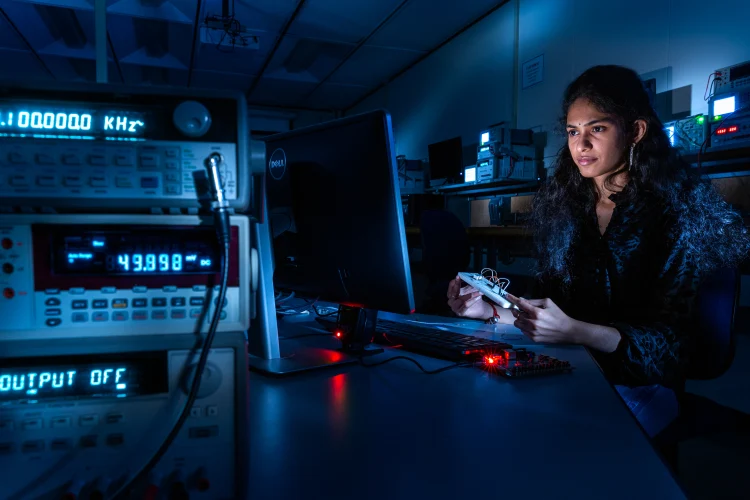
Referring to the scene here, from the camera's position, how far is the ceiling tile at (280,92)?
21.5 ft

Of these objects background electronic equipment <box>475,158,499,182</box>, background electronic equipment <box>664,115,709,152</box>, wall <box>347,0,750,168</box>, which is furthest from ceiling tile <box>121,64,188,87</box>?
background electronic equipment <box>664,115,709,152</box>

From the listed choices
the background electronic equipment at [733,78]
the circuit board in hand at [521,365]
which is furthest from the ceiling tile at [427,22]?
the circuit board in hand at [521,365]

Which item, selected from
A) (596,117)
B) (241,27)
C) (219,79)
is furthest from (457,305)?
(219,79)

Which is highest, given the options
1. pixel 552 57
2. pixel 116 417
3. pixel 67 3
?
pixel 67 3

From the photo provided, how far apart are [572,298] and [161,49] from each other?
540 cm

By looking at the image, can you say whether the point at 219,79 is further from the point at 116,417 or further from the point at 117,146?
the point at 116,417

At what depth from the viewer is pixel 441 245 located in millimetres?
3252

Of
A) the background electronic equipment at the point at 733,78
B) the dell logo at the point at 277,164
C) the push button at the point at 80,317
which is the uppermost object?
the background electronic equipment at the point at 733,78

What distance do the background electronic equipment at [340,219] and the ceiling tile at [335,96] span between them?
608 centimetres

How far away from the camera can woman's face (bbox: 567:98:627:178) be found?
1.44 metres

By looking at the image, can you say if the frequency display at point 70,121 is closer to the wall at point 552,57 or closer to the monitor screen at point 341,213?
the monitor screen at point 341,213

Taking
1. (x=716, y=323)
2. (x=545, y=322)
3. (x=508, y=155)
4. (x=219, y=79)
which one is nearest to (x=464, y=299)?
(x=545, y=322)

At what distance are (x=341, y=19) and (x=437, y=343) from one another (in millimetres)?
4261

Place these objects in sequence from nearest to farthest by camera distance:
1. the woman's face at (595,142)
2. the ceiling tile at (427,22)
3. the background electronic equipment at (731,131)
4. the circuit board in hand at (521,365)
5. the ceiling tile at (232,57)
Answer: the circuit board in hand at (521,365) < the woman's face at (595,142) < the background electronic equipment at (731,131) < the ceiling tile at (427,22) < the ceiling tile at (232,57)
